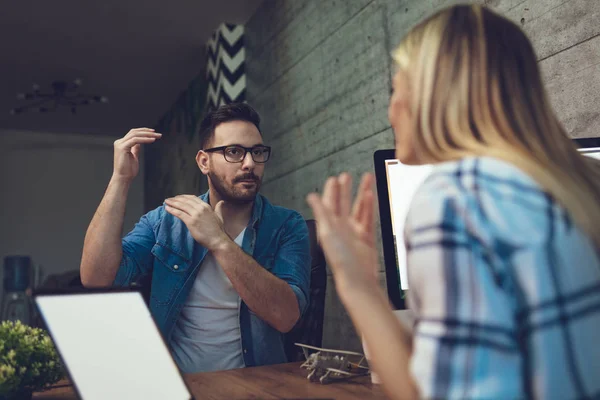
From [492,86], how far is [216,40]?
4548 millimetres

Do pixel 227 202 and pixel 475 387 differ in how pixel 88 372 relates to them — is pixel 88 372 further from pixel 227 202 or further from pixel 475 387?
pixel 227 202

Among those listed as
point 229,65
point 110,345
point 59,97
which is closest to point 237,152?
point 110,345

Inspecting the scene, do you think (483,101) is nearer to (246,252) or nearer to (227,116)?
(246,252)

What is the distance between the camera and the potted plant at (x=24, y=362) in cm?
84

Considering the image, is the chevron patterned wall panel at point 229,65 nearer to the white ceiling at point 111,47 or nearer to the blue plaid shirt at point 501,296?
the white ceiling at point 111,47

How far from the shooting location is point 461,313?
438mm

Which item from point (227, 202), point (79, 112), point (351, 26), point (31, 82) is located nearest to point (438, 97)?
point (227, 202)

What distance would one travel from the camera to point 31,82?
5879 millimetres

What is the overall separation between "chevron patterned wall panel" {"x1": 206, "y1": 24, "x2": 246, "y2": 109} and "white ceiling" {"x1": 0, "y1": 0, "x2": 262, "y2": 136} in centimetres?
11

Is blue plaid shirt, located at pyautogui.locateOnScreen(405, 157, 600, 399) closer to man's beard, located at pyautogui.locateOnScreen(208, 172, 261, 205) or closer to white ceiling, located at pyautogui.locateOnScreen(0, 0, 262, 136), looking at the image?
man's beard, located at pyautogui.locateOnScreen(208, 172, 261, 205)

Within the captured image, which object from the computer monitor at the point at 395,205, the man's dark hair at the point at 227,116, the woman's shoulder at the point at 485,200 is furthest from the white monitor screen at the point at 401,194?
the man's dark hair at the point at 227,116

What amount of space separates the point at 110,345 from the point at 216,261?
35.2 inches

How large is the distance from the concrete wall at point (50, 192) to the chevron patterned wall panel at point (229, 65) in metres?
4.12

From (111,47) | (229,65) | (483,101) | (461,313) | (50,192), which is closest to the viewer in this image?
(461,313)
